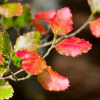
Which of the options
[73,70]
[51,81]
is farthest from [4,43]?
[73,70]

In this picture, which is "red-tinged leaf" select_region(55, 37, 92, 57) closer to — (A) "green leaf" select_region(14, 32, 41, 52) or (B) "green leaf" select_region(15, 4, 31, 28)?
(A) "green leaf" select_region(14, 32, 41, 52)

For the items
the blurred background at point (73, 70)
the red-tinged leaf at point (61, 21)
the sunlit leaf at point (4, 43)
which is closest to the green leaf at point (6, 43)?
the sunlit leaf at point (4, 43)

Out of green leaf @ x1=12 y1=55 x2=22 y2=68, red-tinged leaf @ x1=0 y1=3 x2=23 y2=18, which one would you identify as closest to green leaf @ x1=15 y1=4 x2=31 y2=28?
red-tinged leaf @ x1=0 y1=3 x2=23 y2=18

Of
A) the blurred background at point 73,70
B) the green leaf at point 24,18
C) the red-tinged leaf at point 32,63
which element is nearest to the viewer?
the red-tinged leaf at point 32,63

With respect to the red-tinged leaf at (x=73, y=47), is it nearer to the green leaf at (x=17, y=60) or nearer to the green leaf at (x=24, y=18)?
the green leaf at (x=17, y=60)

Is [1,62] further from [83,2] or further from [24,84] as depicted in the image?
[83,2]

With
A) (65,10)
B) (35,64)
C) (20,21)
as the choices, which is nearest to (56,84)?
(35,64)
